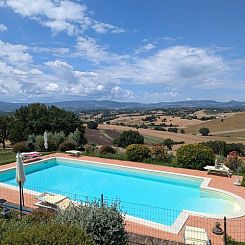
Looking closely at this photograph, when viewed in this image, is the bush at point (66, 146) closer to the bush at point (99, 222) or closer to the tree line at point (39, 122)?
the tree line at point (39, 122)

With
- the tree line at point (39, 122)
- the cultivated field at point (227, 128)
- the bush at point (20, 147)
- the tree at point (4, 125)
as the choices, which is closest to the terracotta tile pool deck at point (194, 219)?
the bush at point (20, 147)

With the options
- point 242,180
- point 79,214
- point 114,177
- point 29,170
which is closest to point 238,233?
point 79,214

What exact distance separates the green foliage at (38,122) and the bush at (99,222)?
2057 centimetres

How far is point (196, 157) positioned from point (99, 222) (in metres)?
10.8

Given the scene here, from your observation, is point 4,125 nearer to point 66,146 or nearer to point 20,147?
point 20,147

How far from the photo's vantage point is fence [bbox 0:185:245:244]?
286 inches

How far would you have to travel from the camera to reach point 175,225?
335 inches

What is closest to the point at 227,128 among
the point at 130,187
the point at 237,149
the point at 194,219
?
the point at 237,149

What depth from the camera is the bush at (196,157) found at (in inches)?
607

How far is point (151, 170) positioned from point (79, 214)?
950 centimetres

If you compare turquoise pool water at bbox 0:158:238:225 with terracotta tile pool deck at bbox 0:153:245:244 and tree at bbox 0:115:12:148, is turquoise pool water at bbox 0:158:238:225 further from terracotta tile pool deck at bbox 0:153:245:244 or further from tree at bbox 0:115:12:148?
tree at bbox 0:115:12:148

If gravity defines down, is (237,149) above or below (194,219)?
below

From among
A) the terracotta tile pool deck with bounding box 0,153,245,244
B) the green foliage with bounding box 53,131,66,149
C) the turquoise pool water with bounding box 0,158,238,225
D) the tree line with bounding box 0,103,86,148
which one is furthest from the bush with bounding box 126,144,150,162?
the tree line with bounding box 0,103,86,148

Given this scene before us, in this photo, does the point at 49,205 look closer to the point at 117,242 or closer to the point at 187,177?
the point at 117,242
